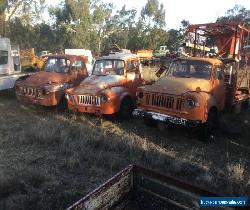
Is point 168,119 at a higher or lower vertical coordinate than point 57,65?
lower

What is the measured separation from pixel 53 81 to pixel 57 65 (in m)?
0.94

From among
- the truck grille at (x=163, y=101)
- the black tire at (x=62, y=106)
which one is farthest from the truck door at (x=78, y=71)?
the truck grille at (x=163, y=101)

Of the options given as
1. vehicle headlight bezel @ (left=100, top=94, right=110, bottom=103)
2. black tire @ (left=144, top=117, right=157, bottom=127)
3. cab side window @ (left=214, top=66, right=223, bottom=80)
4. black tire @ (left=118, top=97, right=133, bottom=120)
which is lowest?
black tire @ (left=144, top=117, right=157, bottom=127)

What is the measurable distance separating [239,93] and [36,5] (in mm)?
36621

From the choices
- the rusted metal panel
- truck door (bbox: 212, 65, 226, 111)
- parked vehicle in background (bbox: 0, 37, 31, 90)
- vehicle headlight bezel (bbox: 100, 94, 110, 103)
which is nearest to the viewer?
the rusted metal panel

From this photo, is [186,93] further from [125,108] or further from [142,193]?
[142,193]

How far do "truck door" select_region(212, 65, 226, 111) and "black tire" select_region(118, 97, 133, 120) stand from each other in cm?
252

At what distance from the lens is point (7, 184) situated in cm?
528

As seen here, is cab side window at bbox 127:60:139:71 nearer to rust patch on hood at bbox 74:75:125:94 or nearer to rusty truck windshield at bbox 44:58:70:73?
rust patch on hood at bbox 74:75:125:94

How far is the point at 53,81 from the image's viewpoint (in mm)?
10500

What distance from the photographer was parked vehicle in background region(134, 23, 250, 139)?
7637 mm

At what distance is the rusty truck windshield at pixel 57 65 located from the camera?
1107cm

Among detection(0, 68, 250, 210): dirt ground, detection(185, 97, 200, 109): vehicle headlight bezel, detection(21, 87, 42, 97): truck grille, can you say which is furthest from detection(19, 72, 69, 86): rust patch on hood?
detection(185, 97, 200, 109): vehicle headlight bezel

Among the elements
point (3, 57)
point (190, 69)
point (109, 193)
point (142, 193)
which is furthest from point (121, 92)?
point (3, 57)
